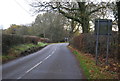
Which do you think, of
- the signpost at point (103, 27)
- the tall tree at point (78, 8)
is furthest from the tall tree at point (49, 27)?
the signpost at point (103, 27)

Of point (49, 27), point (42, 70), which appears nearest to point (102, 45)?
point (42, 70)

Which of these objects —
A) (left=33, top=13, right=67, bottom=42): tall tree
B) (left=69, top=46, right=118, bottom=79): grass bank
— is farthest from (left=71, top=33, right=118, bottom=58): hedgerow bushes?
(left=33, top=13, right=67, bottom=42): tall tree

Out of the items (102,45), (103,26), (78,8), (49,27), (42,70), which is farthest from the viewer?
(49,27)

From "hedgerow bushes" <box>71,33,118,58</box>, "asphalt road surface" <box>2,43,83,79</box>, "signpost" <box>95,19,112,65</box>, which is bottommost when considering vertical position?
"asphalt road surface" <box>2,43,83,79</box>

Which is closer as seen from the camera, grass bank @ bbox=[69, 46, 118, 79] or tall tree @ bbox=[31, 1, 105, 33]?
grass bank @ bbox=[69, 46, 118, 79]

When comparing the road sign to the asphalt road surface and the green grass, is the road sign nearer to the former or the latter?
the green grass

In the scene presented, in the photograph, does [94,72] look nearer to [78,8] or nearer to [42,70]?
[42,70]

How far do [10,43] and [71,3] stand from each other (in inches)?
482

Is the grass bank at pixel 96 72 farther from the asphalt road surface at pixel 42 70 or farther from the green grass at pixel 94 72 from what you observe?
the asphalt road surface at pixel 42 70

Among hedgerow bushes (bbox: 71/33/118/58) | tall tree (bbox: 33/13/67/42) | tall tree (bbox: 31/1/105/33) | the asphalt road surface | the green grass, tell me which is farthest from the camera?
tall tree (bbox: 33/13/67/42)

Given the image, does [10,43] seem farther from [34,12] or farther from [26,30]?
[26,30]

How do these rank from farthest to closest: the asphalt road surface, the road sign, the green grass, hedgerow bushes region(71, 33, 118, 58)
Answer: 1. hedgerow bushes region(71, 33, 118, 58)
2. the road sign
3. the asphalt road surface
4. the green grass

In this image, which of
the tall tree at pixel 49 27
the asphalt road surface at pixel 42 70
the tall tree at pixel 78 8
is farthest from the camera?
the tall tree at pixel 49 27

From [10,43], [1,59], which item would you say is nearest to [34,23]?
[10,43]
